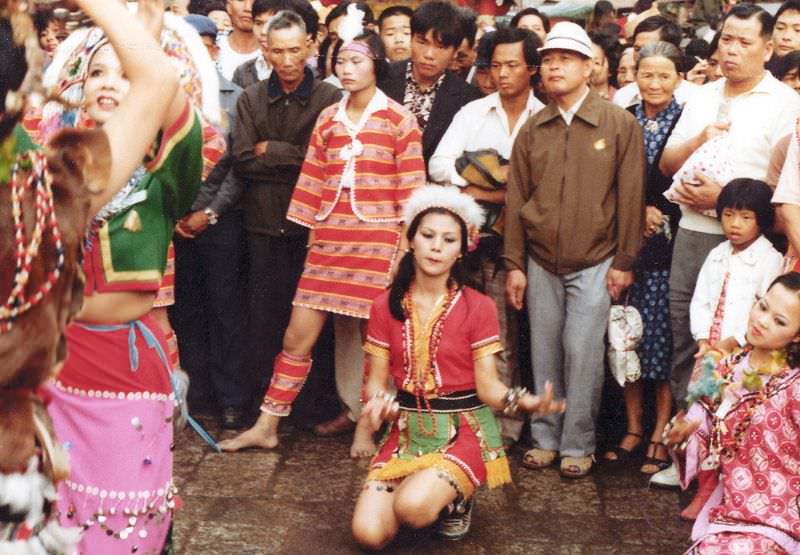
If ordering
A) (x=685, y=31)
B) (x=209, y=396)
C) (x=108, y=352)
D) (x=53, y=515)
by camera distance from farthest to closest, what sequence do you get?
(x=685, y=31)
(x=209, y=396)
(x=108, y=352)
(x=53, y=515)

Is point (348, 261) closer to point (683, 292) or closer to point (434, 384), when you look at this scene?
point (434, 384)

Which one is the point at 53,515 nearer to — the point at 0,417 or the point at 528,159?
the point at 0,417

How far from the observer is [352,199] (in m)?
5.52

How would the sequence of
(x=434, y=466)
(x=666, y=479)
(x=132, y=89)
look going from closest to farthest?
(x=132, y=89)
(x=434, y=466)
(x=666, y=479)

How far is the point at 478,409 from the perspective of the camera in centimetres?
466

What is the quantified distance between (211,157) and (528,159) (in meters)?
1.68

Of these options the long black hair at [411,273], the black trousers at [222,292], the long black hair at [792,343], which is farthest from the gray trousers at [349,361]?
the long black hair at [792,343]

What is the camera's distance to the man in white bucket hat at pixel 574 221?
5.36 meters

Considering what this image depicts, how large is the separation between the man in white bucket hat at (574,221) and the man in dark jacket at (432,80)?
2.03 feet

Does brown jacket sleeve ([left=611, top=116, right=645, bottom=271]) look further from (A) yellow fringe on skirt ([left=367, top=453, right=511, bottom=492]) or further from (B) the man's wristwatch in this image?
(B) the man's wristwatch

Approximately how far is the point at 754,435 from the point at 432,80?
2728 mm

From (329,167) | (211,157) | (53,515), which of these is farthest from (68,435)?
(329,167)

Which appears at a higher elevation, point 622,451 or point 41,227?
point 41,227

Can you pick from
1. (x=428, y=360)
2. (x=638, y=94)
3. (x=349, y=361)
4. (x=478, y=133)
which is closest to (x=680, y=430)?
(x=428, y=360)
